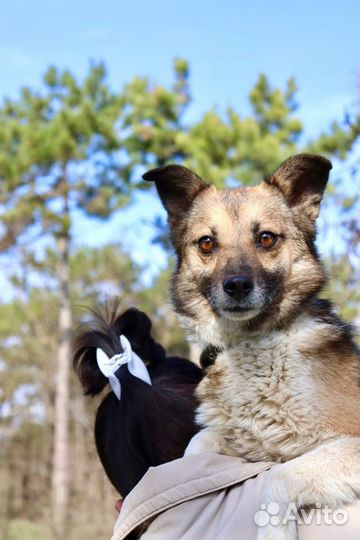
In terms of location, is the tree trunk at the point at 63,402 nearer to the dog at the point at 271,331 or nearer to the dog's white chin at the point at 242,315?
the dog at the point at 271,331

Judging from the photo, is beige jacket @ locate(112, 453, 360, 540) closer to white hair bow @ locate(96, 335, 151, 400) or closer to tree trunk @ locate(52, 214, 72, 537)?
white hair bow @ locate(96, 335, 151, 400)

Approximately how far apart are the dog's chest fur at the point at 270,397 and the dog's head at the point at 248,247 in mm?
164

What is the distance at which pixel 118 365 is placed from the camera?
312 cm

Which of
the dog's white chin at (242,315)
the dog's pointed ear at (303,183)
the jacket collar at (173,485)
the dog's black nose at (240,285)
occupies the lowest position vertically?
the jacket collar at (173,485)

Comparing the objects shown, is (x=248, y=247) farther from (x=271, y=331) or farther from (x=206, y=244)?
(x=271, y=331)

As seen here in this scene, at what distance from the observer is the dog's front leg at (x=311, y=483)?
7.93 ft

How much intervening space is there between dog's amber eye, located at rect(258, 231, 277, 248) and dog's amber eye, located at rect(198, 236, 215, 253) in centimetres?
27

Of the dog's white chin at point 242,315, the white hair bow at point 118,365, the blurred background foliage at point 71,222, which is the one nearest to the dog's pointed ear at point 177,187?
the dog's white chin at point 242,315

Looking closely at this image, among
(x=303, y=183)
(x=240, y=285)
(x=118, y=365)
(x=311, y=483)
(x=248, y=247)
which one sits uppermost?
(x=303, y=183)

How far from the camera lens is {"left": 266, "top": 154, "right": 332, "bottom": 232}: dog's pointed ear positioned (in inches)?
141

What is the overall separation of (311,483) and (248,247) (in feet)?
4.29

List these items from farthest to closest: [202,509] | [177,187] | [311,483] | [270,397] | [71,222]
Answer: [71,222] < [177,187] < [270,397] < [311,483] < [202,509]

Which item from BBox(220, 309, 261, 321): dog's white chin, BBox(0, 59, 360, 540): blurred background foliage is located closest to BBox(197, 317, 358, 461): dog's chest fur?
BBox(220, 309, 261, 321): dog's white chin

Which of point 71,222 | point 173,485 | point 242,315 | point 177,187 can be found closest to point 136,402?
point 173,485
